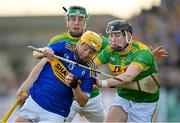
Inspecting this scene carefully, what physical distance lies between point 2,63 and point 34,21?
3.15 m

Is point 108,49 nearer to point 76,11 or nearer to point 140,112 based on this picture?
point 76,11

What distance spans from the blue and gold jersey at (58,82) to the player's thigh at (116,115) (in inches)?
51.3

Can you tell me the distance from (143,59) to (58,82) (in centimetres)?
141

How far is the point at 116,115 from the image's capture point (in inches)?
496

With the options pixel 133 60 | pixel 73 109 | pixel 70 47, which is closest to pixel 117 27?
pixel 133 60

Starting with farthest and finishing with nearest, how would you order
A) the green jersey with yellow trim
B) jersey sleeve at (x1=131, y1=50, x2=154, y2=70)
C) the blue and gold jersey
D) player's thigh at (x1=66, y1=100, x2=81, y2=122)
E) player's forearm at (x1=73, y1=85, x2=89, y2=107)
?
player's thigh at (x1=66, y1=100, x2=81, y2=122) → the green jersey with yellow trim → jersey sleeve at (x1=131, y1=50, x2=154, y2=70) → the blue and gold jersey → player's forearm at (x1=73, y1=85, x2=89, y2=107)

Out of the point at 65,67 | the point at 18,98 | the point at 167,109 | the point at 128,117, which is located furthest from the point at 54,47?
the point at 167,109

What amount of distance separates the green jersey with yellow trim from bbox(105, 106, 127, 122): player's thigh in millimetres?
209

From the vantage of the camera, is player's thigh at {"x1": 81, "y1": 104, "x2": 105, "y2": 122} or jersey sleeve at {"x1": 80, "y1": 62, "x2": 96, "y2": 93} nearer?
jersey sleeve at {"x1": 80, "y1": 62, "x2": 96, "y2": 93}

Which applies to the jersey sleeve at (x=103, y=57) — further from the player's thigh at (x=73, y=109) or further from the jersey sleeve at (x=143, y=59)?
the player's thigh at (x=73, y=109)

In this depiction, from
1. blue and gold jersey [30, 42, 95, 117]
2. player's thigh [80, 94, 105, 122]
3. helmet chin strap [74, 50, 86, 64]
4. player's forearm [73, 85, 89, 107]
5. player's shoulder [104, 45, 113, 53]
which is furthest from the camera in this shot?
player's thigh [80, 94, 105, 122]

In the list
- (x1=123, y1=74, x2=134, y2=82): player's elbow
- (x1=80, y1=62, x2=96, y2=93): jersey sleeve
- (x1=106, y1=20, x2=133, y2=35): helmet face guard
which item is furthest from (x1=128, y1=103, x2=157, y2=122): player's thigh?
(x1=80, y1=62, x2=96, y2=93): jersey sleeve

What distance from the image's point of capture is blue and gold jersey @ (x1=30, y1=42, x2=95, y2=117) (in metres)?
11.1

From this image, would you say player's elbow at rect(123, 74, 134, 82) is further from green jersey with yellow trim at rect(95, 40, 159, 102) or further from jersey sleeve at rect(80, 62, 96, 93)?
jersey sleeve at rect(80, 62, 96, 93)
